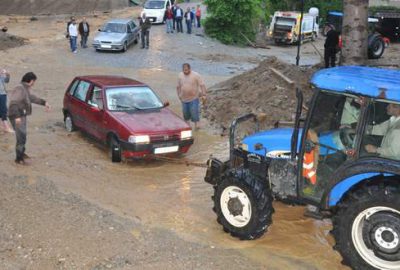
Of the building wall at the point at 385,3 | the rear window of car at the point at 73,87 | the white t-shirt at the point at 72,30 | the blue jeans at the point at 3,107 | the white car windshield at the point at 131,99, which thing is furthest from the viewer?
the building wall at the point at 385,3

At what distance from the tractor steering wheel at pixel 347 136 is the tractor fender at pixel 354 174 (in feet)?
0.71

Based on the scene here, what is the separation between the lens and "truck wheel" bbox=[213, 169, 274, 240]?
6.70 m


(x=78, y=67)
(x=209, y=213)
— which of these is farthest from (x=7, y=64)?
(x=209, y=213)

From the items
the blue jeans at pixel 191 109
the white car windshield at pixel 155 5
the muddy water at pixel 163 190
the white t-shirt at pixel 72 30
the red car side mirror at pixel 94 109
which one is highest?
the white car windshield at pixel 155 5

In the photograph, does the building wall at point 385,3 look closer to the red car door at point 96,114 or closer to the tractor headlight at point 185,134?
the red car door at point 96,114

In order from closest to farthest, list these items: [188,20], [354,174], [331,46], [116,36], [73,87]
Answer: [354,174] < [73,87] < [331,46] < [116,36] < [188,20]

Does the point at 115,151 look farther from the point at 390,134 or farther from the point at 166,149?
the point at 390,134

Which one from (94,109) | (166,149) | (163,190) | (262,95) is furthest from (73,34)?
(163,190)

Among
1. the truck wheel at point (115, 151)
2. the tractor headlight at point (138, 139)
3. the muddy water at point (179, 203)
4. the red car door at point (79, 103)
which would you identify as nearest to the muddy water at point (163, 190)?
the muddy water at point (179, 203)

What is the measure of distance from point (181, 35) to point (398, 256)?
29986 millimetres

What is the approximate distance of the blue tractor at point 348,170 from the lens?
18.4 feet

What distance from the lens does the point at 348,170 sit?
5805 millimetres

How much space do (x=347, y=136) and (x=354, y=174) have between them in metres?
0.46

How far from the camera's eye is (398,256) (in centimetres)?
566
